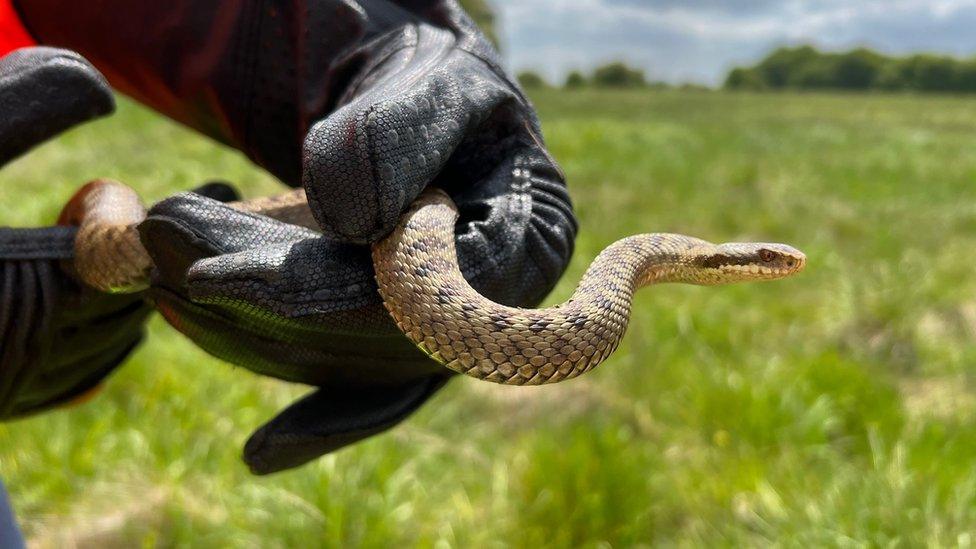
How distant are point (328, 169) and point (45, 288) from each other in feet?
4.15

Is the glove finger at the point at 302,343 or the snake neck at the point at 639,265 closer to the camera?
the glove finger at the point at 302,343

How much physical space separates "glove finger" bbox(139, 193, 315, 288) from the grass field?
255 centimetres

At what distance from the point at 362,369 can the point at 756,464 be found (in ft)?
10.6

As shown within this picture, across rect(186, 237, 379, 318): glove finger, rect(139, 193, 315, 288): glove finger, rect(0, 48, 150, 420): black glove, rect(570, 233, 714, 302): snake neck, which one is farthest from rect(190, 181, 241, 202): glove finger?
rect(570, 233, 714, 302): snake neck

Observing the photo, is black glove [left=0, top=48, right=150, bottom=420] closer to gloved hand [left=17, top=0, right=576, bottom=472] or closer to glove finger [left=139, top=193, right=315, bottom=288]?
gloved hand [left=17, top=0, right=576, bottom=472]

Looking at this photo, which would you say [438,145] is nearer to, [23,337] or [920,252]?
[23,337]

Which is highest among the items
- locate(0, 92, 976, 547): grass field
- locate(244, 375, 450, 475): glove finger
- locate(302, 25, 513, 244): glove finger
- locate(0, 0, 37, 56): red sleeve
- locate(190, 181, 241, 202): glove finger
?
locate(302, 25, 513, 244): glove finger

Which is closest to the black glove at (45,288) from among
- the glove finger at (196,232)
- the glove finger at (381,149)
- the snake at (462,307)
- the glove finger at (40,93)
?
the glove finger at (40,93)

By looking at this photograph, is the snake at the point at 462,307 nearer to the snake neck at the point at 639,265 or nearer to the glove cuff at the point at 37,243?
the snake neck at the point at 639,265

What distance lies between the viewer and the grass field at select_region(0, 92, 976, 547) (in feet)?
15.1

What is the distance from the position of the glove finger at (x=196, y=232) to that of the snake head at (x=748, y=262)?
1547mm

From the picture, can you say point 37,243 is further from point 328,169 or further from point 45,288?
point 328,169

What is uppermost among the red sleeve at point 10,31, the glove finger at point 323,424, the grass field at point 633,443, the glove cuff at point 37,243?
the red sleeve at point 10,31

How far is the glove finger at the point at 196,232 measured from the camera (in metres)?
2.33
